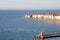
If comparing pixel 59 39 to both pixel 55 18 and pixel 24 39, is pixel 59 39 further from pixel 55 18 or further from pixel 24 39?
pixel 55 18

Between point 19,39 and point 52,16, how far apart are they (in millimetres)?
51800

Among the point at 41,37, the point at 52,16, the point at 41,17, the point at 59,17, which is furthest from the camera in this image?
the point at 41,17

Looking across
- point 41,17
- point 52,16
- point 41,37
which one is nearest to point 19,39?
point 41,37

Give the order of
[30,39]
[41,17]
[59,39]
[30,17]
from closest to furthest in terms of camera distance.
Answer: [59,39]
[30,39]
[41,17]
[30,17]

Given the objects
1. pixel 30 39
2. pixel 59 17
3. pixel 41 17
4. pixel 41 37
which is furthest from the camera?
pixel 41 17

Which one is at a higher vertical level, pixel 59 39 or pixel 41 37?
pixel 41 37

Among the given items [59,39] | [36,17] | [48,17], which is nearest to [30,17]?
[36,17]

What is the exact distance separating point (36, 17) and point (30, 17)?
4.66 metres

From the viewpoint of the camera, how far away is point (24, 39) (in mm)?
36750

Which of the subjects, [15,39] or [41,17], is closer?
[15,39]

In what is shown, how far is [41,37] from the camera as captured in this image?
1427cm

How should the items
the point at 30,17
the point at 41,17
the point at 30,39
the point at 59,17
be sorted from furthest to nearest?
the point at 30,17, the point at 41,17, the point at 59,17, the point at 30,39

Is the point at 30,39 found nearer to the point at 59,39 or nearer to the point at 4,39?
the point at 4,39

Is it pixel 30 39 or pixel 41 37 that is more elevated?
pixel 41 37
